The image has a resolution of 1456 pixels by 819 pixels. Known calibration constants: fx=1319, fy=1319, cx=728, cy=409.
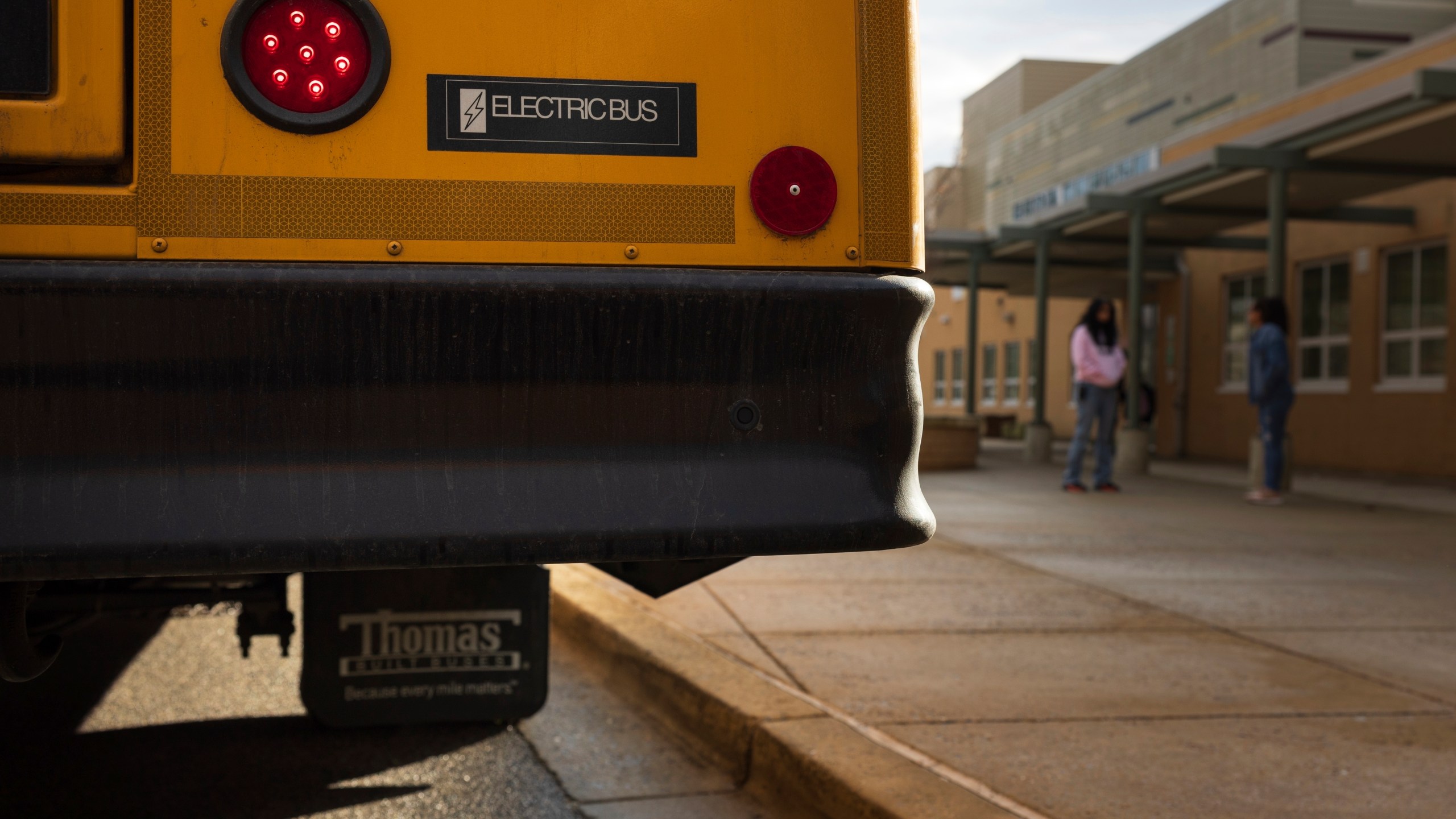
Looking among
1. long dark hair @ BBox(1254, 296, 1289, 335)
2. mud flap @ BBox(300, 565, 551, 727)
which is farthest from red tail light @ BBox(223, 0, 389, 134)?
long dark hair @ BBox(1254, 296, 1289, 335)

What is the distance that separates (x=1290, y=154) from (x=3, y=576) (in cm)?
1378

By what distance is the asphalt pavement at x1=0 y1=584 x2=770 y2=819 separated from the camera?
11.0ft

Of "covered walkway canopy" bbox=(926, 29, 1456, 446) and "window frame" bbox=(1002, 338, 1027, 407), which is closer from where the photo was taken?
"covered walkway canopy" bbox=(926, 29, 1456, 446)

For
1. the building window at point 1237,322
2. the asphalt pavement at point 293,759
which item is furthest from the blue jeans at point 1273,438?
the asphalt pavement at point 293,759

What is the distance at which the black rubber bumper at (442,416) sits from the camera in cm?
196

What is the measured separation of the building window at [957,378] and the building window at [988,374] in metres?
1.65

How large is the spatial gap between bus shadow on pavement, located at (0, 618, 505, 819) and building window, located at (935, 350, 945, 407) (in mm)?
34825

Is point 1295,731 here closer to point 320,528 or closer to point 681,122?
point 681,122

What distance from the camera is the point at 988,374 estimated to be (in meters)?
34.6

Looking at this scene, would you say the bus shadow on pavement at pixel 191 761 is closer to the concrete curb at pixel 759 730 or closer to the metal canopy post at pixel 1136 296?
the concrete curb at pixel 759 730

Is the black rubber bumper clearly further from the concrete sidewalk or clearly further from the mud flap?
the mud flap

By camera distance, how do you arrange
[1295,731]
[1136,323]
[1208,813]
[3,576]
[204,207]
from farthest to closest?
[1136,323], [1295,731], [1208,813], [204,207], [3,576]

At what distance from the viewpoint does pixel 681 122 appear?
7.25 feet

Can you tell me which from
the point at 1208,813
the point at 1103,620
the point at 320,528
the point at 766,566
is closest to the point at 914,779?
the point at 1208,813
